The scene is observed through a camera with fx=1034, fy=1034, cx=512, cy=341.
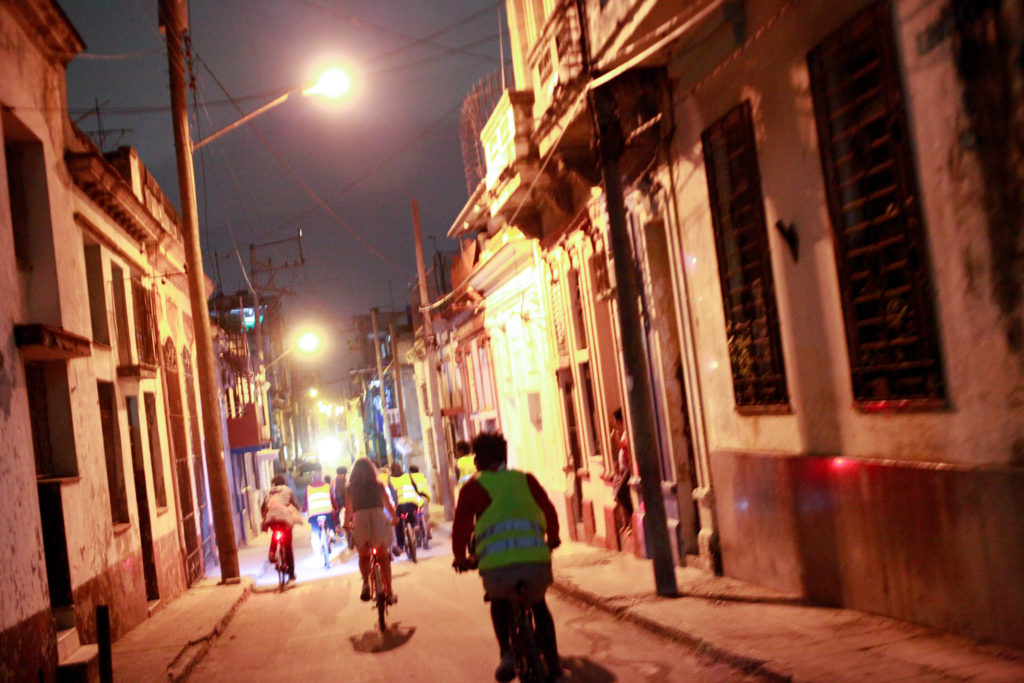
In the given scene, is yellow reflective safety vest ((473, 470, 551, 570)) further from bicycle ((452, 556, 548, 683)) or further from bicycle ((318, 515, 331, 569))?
bicycle ((318, 515, 331, 569))

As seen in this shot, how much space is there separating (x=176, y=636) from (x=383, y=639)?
305cm

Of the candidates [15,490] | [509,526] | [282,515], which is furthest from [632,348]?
[282,515]

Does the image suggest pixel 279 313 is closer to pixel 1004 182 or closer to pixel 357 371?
pixel 357 371

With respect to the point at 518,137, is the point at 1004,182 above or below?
below

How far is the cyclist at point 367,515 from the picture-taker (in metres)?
11.6

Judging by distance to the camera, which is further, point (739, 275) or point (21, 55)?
point (21, 55)

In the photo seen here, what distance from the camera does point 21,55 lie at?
11.0 metres

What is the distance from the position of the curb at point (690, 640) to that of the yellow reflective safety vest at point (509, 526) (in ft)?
5.54

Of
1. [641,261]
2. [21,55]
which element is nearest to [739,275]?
[641,261]

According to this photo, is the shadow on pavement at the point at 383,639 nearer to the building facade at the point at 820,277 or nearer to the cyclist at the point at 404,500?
the building facade at the point at 820,277

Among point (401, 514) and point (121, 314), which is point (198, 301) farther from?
point (401, 514)

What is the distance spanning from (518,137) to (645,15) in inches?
245

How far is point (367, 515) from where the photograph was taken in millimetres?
11656

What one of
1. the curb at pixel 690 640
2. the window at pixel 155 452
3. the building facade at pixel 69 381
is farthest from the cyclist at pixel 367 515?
the window at pixel 155 452
